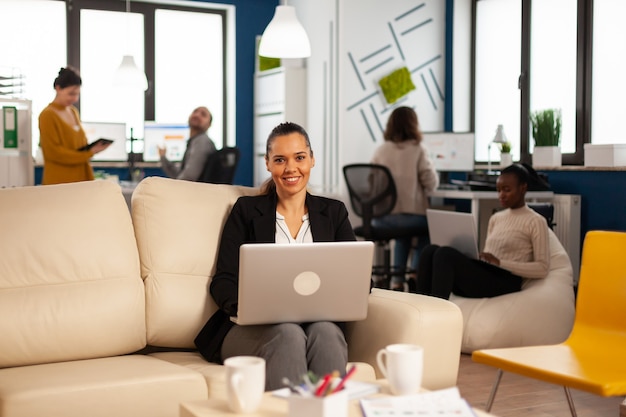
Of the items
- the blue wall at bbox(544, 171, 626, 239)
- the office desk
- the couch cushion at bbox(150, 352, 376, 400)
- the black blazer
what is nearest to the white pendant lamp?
the office desk

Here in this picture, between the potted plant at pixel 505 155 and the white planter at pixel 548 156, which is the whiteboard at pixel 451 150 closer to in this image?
the potted plant at pixel 505 155

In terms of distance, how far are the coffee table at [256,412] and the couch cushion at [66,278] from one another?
2.69 ft

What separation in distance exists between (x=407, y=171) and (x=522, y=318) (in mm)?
1800

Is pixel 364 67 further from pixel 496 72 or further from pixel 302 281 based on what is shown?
pixel 302 281

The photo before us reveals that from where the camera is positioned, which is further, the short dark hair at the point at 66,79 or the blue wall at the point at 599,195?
the blue wall at the point at 599,195

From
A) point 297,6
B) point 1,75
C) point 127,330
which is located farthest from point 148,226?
point 297,6

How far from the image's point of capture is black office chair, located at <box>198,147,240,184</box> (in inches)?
245

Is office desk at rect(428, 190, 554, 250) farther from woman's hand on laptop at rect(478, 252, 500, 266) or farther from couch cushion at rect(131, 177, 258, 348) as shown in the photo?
couch cushion at rect(131, 177, 258, 348)

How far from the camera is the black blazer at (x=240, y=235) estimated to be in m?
2.66

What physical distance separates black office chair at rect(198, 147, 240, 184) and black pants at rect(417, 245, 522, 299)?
2.31 m

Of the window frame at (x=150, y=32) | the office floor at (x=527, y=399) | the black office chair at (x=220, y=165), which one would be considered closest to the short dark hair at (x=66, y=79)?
the black office chair at (x=220, y=165)

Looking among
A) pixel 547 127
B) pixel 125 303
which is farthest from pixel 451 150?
pixel 125 303

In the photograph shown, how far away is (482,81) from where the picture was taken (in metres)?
7.23

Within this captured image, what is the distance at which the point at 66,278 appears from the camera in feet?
8.64
